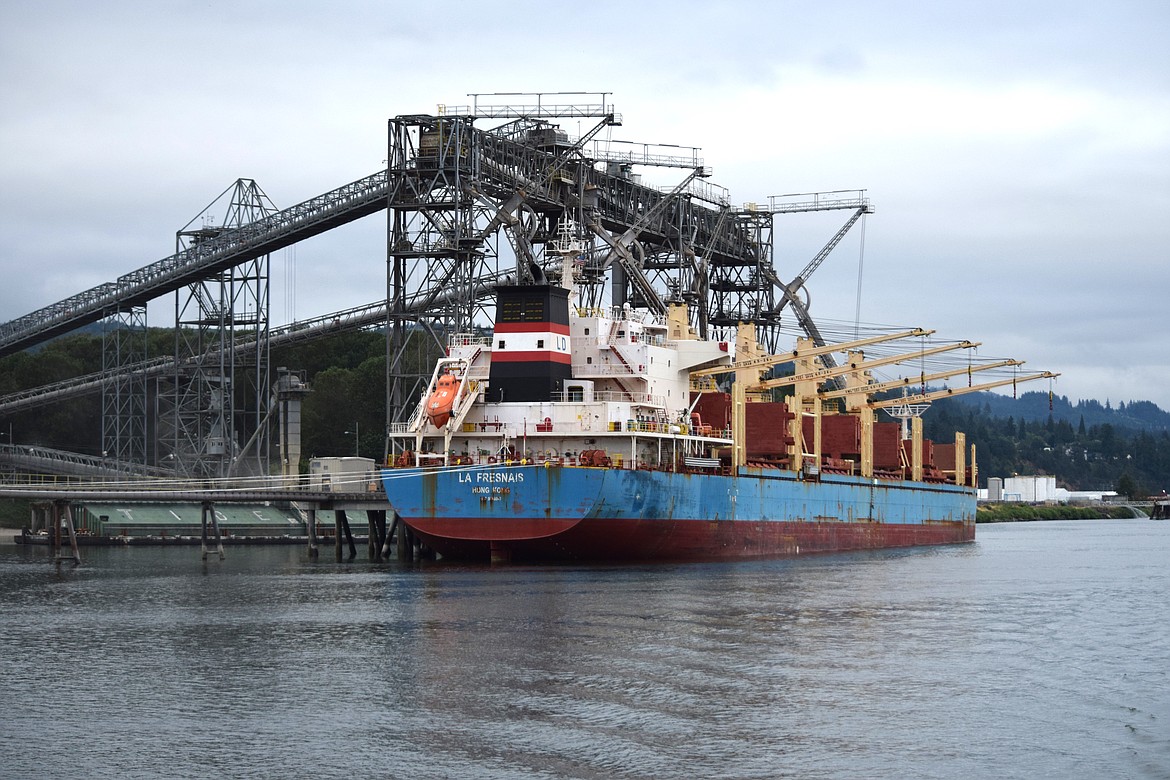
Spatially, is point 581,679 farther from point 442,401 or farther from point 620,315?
point 620,315

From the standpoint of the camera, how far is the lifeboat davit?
2211 inches

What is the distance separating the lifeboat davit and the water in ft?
24.5

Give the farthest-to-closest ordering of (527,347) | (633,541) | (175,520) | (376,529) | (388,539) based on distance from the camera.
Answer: (175,520), (388,539), (376,529), (527,347), (633,541)

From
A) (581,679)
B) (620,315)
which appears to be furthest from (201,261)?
(581,679)

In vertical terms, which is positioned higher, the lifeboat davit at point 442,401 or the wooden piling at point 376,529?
the lifeboat davit at point 442,401

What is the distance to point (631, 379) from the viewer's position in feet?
199

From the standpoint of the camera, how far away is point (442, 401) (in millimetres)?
56438

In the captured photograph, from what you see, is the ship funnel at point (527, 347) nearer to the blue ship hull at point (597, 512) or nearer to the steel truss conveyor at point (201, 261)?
the blue ship hull at point (597, 512)

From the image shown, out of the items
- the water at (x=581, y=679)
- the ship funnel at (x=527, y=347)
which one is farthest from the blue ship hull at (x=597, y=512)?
the ship funnel at (x=527, y=347)

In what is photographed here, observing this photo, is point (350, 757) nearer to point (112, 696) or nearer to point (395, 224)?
point (112, 696)

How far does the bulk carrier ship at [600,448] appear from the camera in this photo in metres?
54.6

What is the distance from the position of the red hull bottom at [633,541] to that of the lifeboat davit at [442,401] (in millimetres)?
3840

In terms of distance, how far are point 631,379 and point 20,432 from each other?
6920cm

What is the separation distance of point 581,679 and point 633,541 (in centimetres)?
2697
